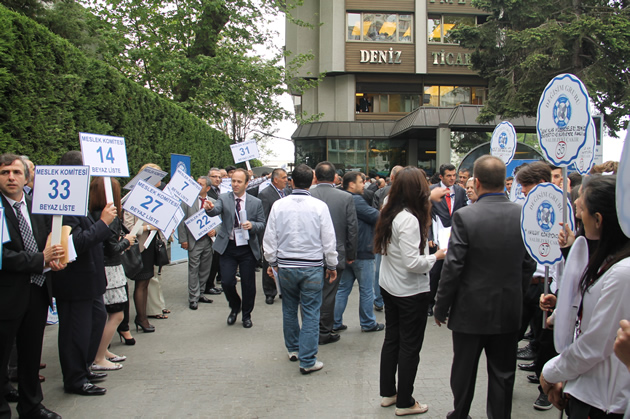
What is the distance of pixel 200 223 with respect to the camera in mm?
7871

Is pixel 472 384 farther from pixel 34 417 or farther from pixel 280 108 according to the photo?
pixel 280 108

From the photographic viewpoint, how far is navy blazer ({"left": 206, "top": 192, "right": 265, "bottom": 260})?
22.6 ft

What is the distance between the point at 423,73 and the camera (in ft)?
98.6

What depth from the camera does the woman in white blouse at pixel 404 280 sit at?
4.12 m

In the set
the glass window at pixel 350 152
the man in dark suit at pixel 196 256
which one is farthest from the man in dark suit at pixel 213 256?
the glass window at pixel 350 152

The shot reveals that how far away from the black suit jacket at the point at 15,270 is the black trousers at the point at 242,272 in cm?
319

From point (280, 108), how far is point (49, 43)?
1425cm

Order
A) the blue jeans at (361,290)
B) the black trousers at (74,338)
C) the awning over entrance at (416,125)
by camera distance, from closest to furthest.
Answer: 1. the black trousers at (74,338)
2. the blue jeans at (361,290)
3. the awning over entrance at (416,125)

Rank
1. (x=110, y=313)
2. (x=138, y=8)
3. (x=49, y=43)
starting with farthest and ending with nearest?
(x=138, y=8), (x=49, y=43), (x=110, y=313)

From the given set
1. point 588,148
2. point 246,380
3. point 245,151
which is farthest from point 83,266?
point 245,151

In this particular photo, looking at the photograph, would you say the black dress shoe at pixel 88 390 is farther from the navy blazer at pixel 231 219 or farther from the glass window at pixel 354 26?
the glass window at pixel 354 26

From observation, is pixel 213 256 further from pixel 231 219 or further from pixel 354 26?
pixel 354 26

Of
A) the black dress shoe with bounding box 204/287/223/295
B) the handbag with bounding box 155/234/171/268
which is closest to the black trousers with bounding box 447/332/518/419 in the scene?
the handbag with bounding box 155/234/171/268

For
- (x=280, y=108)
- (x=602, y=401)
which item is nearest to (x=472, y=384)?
(x=602, y=401)
